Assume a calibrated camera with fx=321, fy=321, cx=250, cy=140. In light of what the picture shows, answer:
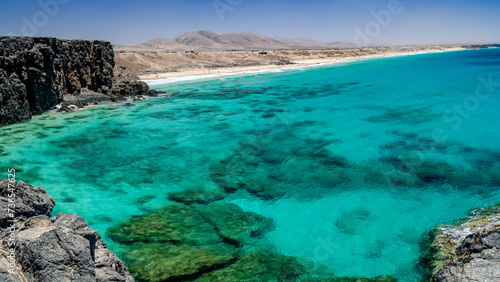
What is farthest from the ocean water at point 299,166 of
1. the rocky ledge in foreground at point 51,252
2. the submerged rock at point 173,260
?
the rocky ledge in foreground at point 51,252

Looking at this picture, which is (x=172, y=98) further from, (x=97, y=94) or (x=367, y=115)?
(x=367, y=115)

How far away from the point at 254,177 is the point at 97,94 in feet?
91.2

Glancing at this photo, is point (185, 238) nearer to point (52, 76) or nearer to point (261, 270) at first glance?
point (261, 270)

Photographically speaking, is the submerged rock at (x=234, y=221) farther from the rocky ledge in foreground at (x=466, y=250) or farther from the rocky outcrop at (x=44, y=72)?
the rocky outcrop at (x=44, y=72)

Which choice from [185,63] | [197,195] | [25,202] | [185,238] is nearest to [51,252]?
[25,202]

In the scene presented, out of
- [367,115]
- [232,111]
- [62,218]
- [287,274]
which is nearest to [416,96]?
[367,115]

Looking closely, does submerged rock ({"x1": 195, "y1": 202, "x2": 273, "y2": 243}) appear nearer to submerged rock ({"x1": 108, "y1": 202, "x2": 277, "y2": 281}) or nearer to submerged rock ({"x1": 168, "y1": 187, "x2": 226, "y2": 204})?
submerged rock ({"x1": 108, "y1": 202, "x2": 277, "y2": 281})

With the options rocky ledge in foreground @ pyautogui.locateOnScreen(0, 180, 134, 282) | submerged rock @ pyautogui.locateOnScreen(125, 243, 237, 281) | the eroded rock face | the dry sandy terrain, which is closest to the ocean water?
submerged rock @ pyautogui.locateOnScreen(125, 243, 237, 281)

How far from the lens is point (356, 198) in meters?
13.2

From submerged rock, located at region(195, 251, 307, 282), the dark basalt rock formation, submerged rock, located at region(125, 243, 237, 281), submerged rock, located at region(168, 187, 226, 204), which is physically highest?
the dark basalt rock formation

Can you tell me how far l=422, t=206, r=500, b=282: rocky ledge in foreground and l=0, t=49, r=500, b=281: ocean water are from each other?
Result: 57 centimetres

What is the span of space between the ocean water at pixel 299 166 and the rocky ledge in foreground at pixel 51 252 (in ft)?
9.85

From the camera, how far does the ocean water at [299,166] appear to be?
36.1 feet

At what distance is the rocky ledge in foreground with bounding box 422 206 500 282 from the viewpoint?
706 centimetres
